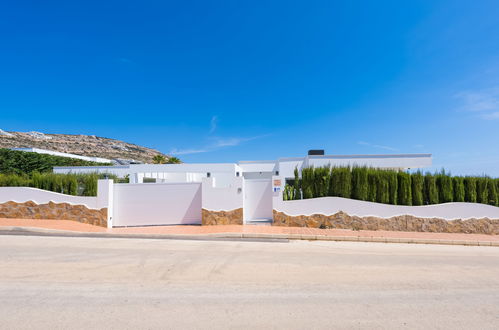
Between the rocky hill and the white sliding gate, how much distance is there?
184 ft

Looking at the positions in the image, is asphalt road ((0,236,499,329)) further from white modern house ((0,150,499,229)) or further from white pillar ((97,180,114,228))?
white pillar ((97,180,114,228))

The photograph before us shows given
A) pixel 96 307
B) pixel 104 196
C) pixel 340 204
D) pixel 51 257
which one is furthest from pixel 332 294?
pixel 104 196

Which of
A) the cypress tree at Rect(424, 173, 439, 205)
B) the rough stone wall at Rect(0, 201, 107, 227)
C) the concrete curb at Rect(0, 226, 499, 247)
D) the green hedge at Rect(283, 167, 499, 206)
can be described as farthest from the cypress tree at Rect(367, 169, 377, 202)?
the rough stone wall at Rect(0, 201, 107, 227)

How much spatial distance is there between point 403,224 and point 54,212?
1566cm

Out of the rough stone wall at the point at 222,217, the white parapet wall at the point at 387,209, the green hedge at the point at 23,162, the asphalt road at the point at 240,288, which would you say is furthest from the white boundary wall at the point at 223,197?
the green hedge at the point at 23,162

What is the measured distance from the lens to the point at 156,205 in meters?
12.6

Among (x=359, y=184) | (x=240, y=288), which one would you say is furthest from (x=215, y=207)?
(x=240, y=288)

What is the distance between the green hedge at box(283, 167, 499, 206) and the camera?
12211mm

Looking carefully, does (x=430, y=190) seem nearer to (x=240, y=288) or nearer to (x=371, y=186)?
(x=371, y=186)

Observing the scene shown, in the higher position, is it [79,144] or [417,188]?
[79,144]

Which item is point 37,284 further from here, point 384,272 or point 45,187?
point 45,187

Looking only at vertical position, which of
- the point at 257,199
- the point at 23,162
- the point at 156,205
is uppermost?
the point at 23,162

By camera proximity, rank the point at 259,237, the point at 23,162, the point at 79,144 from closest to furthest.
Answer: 1. the point at 259,237
2. the point at 23,162
3. the point at 79,144

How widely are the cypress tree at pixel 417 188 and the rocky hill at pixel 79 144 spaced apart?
201ft
